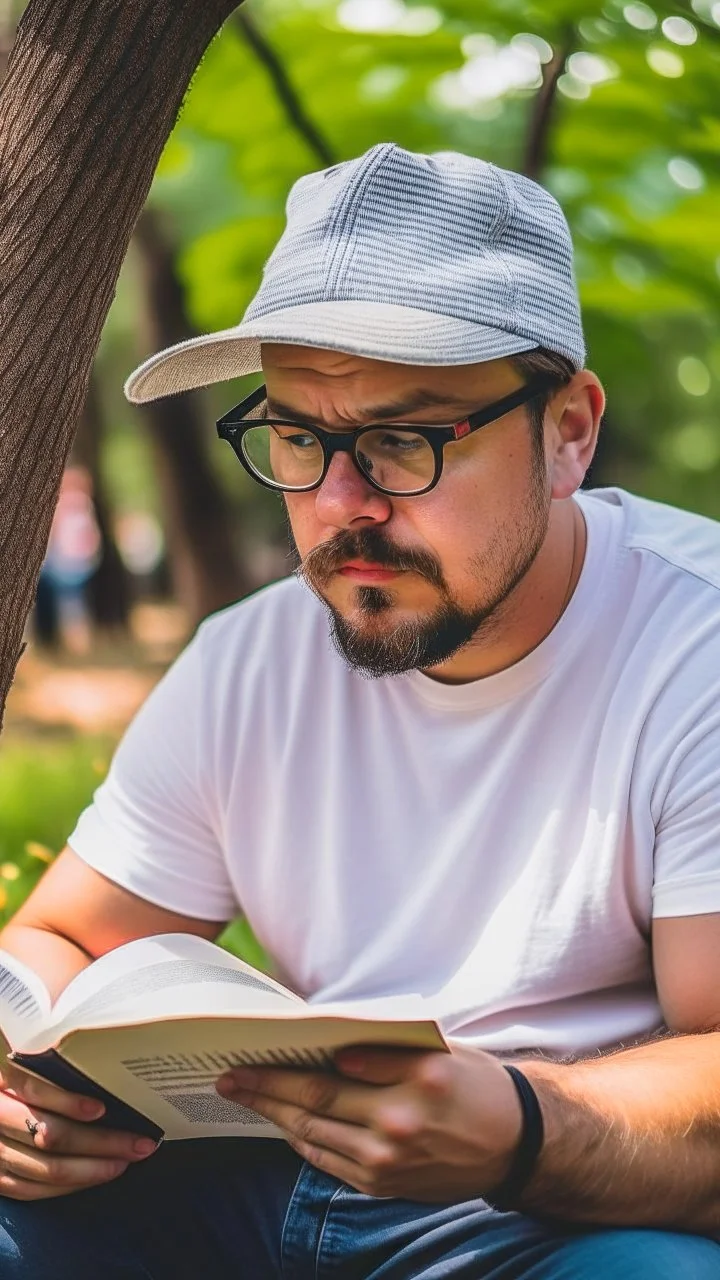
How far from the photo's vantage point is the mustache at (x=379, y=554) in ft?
6.77

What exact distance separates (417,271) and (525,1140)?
114cm

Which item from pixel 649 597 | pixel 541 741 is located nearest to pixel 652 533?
pixel 649 597

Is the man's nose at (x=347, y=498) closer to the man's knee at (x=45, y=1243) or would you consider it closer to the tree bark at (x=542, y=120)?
the man's knee at (x=45, y=1243)

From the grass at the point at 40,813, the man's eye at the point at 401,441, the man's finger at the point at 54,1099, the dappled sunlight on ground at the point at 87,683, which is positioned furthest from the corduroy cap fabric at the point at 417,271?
the dappled sunlight on ground at the point at 87,683

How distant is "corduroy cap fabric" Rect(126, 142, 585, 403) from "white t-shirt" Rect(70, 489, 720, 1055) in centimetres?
39

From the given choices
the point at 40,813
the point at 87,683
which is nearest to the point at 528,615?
the point at 40,813

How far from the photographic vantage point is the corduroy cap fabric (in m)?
1.99

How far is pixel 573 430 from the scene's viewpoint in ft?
7.40

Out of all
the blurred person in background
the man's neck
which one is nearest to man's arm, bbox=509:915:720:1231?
the man's neck

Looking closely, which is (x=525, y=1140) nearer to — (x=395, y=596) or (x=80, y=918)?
(x=395, y=596)

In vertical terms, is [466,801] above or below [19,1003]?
below

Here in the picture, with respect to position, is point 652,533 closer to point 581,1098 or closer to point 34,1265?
point 581,1098

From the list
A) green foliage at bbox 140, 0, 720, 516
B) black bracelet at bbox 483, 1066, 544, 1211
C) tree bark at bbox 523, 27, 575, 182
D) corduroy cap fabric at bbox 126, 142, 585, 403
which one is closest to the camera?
black bracelet at bbox 483, 1066, 544, 1211

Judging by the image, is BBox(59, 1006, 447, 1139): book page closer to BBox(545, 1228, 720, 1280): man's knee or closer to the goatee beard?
BBox(545, 1228, 720, 1280): man's knee
